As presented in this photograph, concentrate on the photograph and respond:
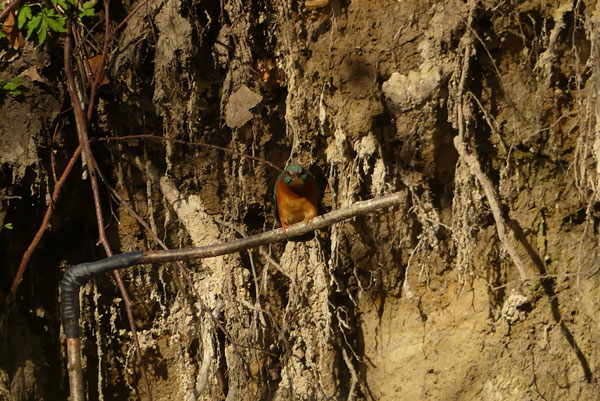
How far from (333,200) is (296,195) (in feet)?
1.42

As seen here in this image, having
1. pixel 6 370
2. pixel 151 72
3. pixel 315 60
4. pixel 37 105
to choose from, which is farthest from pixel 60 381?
Result: pixel 315 60

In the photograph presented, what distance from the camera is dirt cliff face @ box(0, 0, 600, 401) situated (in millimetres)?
3582

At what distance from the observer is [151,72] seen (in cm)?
384

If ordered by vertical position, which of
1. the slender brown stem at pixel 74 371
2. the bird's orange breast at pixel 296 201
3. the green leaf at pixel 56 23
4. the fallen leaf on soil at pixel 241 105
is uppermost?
the green leaf at pixel 56 23

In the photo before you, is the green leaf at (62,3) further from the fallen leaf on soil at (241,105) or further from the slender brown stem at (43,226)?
the fallen leaf on soil at (241,105)

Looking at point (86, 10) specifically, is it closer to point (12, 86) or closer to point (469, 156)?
point (12, 86)

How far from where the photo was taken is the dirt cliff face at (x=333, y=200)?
3.58 m

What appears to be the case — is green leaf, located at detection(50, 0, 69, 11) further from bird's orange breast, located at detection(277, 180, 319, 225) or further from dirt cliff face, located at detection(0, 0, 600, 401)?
bird's orange breast, located at detection(277, 180, 319, 225)

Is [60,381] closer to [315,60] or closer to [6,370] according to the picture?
[6,370]

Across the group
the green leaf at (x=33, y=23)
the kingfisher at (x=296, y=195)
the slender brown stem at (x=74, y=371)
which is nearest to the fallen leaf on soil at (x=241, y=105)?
the kingfisher at (x=296, y=195)

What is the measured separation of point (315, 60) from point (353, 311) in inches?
58.7

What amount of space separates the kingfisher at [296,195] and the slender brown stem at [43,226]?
1113mm

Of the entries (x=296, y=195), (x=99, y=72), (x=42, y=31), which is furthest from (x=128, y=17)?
(x=296, y=195)

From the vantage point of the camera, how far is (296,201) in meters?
3.46
